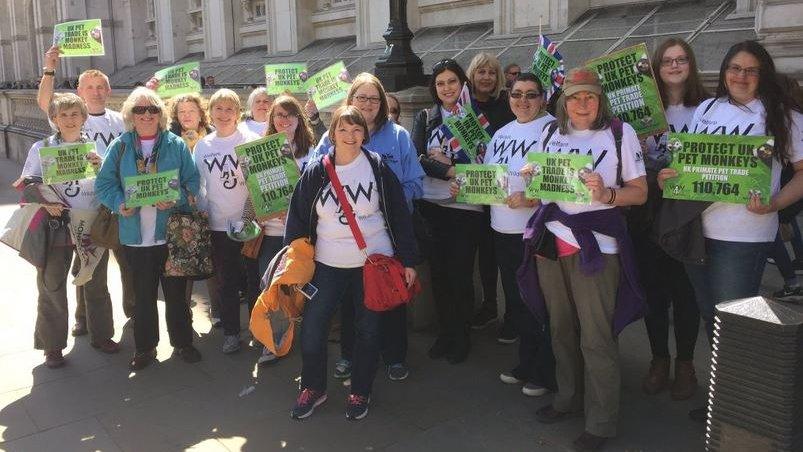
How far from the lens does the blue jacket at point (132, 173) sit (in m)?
4.69

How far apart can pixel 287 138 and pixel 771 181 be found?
297 cm

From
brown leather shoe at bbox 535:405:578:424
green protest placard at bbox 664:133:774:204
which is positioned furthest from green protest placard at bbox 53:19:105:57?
green protest placard at bbox 664:133:774:204

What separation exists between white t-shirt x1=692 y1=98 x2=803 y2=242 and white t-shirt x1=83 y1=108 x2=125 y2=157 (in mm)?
4171

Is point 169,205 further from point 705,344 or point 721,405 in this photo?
point 705,344

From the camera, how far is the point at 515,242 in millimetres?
4340

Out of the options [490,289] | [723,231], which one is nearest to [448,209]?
[490,289]

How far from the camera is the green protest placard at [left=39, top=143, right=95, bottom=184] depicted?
15.6 ft

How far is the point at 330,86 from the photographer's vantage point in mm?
6020

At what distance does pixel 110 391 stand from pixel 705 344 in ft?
13.6

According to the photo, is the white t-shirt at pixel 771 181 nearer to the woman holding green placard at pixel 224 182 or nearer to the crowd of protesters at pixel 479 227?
the crowd of protesters at pixel 479 227

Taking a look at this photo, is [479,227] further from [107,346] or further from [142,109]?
[107,346]

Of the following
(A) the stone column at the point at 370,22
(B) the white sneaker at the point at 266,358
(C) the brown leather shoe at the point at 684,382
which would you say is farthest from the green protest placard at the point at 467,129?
(A) the stone column at the point at 370,22

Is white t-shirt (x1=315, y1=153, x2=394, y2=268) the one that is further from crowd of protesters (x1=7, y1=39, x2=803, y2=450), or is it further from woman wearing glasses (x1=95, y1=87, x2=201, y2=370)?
woman wearing glasses (x1=95, y1=87, x2=201, y2=370)

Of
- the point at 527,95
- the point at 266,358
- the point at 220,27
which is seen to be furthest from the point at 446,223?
the point at 220,27
